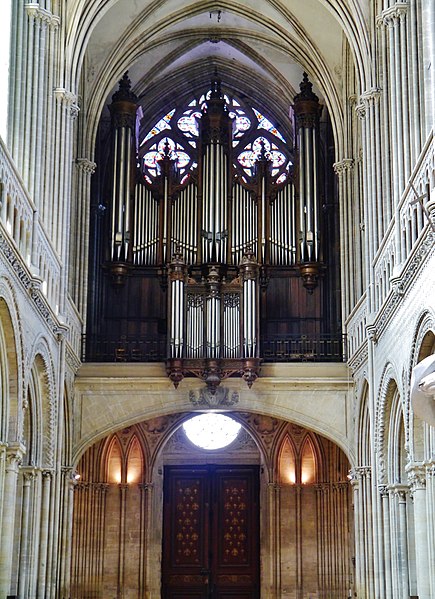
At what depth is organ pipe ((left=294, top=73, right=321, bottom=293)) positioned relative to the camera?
28328 mm

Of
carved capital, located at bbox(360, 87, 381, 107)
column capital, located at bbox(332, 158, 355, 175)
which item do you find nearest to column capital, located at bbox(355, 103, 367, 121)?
carved capital, located at bbox(360, 87, 381, 107)

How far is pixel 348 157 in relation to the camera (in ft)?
90.0

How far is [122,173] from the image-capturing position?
1144 inches

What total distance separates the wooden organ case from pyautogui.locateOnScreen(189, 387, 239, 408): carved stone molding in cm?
216

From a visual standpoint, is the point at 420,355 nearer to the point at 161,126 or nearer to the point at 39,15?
the point at 39,15

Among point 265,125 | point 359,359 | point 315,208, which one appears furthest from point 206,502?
point 265,125

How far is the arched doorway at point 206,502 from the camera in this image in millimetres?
28766

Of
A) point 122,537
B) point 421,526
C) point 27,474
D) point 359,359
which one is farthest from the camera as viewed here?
point 122,537

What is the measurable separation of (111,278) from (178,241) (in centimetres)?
192

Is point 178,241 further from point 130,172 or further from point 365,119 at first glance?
point 365,119

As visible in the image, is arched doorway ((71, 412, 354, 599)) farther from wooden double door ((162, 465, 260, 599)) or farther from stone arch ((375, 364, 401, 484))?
stone arch ((375, 364, 401, 484))

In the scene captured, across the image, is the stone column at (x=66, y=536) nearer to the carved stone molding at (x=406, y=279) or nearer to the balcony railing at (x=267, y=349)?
the balcony railing at (x=267, y=349)

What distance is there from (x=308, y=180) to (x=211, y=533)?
9539 mm

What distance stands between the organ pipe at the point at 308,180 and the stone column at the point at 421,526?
1087cm
